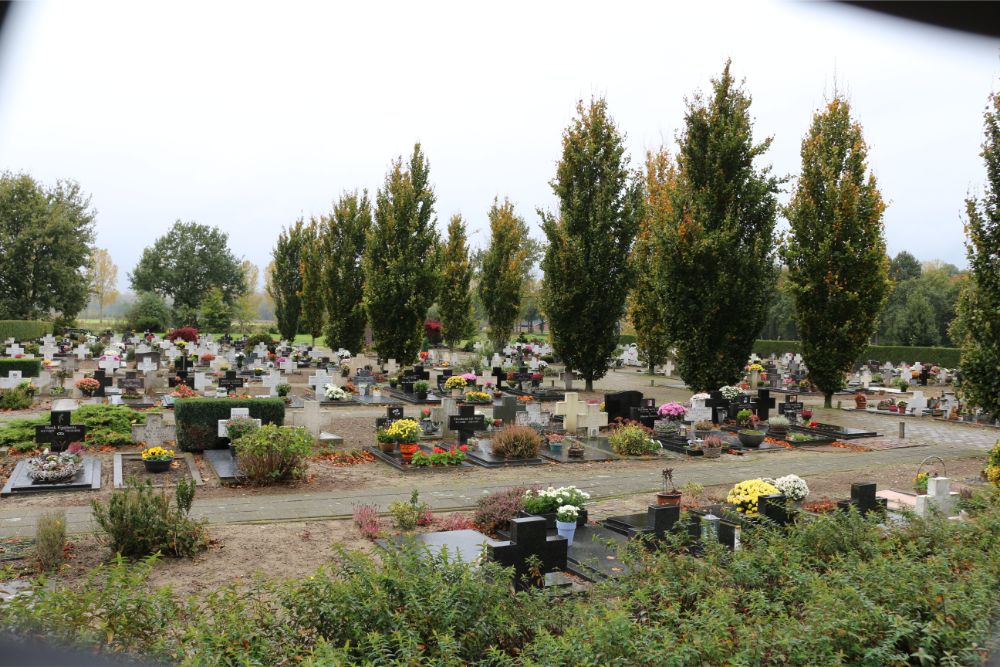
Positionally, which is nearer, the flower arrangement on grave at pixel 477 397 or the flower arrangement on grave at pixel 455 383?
the flower arrangement on grave at pixel 477 397

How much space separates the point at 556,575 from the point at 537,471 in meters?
7.88

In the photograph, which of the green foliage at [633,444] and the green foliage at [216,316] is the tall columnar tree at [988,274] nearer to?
the green foliage at [633,444]

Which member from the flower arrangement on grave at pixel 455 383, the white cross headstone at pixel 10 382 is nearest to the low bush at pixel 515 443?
the flower arrangement on grave at pixel 455 383

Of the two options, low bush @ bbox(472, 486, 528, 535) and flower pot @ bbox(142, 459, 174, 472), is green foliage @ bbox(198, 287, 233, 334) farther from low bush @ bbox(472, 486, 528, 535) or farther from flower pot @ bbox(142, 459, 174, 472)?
low bush @ bbox(472, 486, 528, 535)

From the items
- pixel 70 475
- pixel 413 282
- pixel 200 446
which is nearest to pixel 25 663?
pixel 70 475

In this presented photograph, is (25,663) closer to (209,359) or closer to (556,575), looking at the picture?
(556,575)

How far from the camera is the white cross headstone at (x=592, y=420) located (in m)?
20.9

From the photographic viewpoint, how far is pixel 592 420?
827 inches

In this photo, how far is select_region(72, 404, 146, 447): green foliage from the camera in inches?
637

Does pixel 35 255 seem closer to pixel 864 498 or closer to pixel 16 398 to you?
pixel 16 398

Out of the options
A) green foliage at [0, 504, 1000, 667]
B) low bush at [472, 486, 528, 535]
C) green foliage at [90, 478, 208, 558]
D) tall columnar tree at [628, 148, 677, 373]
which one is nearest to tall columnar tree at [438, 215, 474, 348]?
tall columnar tree at [628, 148, 677, 373]

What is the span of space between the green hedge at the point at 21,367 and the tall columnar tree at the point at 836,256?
29.3 metres

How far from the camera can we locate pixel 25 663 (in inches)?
44.6

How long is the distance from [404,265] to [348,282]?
9938 mm
